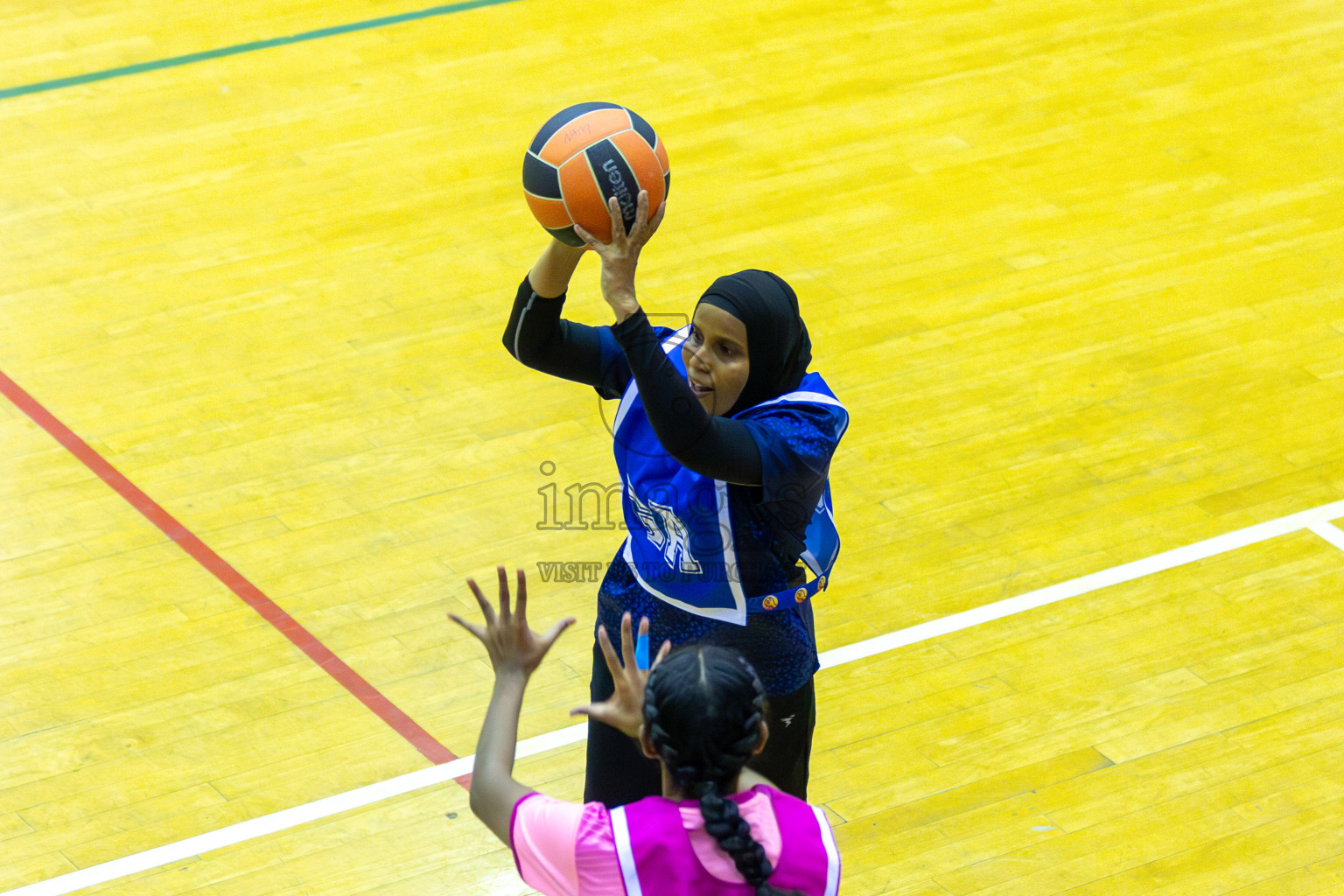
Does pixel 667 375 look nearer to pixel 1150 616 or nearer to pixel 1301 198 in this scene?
pixel 1150 616

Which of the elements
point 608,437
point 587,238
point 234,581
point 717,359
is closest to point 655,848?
point 717,359

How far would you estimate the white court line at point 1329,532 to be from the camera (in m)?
5.64

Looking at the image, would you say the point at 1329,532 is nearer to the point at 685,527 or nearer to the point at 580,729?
the point at 580,729

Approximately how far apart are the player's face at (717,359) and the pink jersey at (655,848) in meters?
1.01

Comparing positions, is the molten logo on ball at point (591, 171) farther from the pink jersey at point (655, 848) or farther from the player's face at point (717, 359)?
the pink jersey at point (655, 848)

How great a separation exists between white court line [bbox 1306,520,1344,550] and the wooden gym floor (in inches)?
0.4

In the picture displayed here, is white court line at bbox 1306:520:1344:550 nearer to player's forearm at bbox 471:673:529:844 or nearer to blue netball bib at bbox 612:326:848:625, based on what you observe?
blue netball bib at bbox 612:326:848:625

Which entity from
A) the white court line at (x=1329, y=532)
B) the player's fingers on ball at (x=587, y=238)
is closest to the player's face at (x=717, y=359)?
the player's fingers on ball at (x=587, y=238)

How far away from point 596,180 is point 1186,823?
2566 millimetres

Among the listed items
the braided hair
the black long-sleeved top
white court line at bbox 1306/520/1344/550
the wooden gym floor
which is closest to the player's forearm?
the braided hair

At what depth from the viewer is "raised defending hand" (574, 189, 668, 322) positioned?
9.91ft

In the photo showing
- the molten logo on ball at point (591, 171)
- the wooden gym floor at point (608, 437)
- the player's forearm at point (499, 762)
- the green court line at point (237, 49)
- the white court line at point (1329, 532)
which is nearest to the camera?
the player's forearm at point (499, 762)

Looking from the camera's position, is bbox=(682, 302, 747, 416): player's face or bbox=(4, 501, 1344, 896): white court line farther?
bbox=(4, 501, 1344, 896): white court line

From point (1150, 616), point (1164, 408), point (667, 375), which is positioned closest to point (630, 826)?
point (667, 375)
